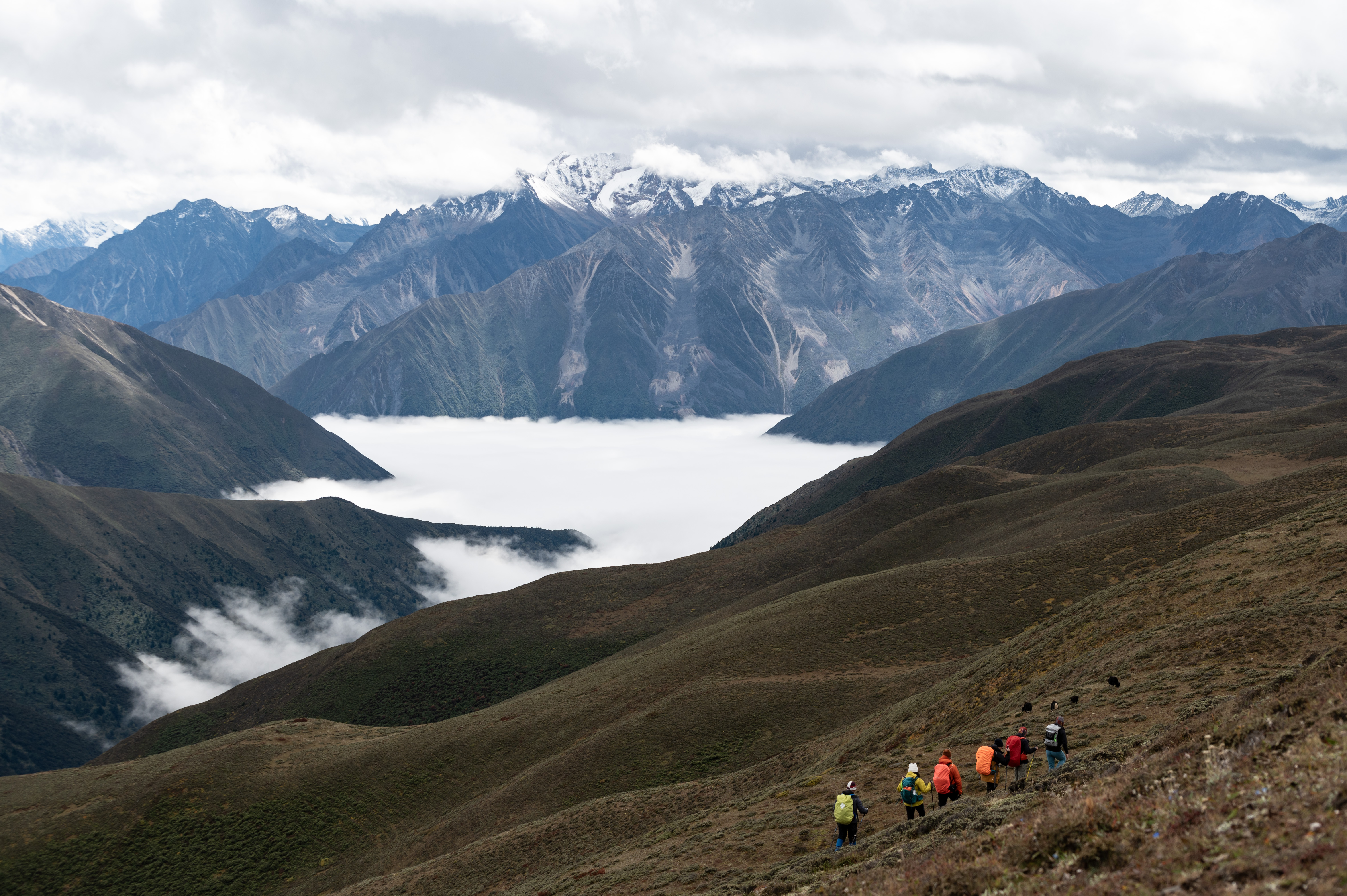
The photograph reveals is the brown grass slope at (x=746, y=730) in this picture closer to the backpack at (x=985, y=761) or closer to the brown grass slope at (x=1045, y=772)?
the brown grass slope at (x=1045, y=772)

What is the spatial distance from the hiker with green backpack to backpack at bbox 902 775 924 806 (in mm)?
1646

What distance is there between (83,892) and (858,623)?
7812 cm

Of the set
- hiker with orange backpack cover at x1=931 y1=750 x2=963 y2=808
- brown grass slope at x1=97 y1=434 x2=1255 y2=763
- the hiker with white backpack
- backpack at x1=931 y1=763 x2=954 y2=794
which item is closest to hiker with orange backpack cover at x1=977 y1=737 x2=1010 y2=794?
hiker with orange backpack cover at x1=931 y1=750 x2=963 y2=808

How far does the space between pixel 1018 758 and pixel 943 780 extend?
3006mm

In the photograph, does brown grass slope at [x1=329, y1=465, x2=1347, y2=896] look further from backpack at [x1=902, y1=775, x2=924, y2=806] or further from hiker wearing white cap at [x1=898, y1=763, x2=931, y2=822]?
backpack at [x1=902, y1=775, x2=924, y2=806]

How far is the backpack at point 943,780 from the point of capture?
35.5 m

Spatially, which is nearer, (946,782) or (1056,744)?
(1056,744)

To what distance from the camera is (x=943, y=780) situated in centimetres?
3556

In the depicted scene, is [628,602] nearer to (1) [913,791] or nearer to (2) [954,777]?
(2) [954,777]

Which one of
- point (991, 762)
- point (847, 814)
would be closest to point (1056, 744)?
point (991, 762)

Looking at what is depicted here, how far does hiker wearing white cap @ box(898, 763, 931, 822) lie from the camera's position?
34625mm

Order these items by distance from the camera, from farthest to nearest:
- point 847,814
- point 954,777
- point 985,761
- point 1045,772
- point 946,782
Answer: point 1045,772
point 954,777
point 946,782
point 985,761
point 847,814

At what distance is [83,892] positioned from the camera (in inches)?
3177

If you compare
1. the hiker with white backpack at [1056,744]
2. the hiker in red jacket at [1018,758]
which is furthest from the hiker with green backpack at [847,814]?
the hiker with white backpack at [1056,744]
